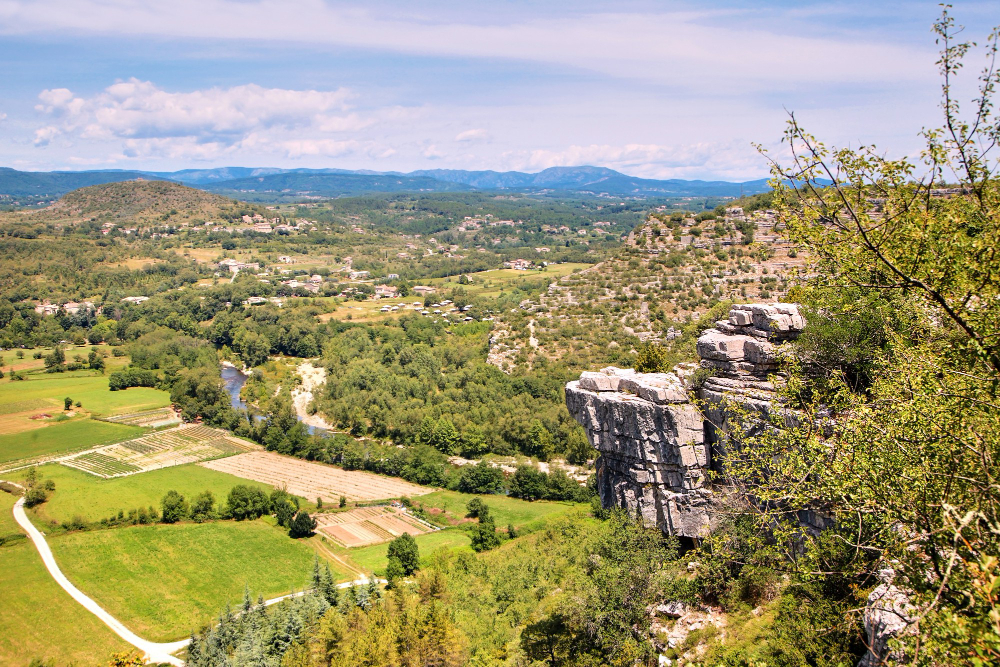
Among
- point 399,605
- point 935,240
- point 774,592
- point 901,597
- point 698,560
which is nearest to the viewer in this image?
point 935,240

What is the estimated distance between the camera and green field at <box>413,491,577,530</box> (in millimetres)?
40219

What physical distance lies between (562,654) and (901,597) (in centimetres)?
1086

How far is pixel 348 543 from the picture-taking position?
38.5m

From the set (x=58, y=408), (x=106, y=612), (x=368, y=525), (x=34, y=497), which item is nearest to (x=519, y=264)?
(x=58, y=408)

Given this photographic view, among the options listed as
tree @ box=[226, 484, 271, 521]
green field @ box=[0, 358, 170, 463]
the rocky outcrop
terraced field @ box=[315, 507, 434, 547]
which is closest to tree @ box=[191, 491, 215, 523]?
tree @ box=[226, 484, 271, 521]

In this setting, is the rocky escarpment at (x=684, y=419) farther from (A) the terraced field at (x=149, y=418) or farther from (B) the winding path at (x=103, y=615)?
(A) the terraced field at (x=149, y=418)

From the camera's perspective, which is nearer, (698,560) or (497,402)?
(698,560)

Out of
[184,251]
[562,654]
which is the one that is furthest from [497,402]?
[184,251]

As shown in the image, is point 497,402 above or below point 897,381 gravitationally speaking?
below

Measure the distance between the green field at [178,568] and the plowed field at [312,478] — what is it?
5951 millimetres

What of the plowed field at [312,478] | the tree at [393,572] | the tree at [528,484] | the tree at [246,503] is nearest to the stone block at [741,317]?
the tree at [393,572]

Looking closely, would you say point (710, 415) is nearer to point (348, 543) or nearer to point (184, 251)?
point (348, 543)

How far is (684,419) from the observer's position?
51.8 ft

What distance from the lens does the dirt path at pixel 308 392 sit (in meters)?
60.9
